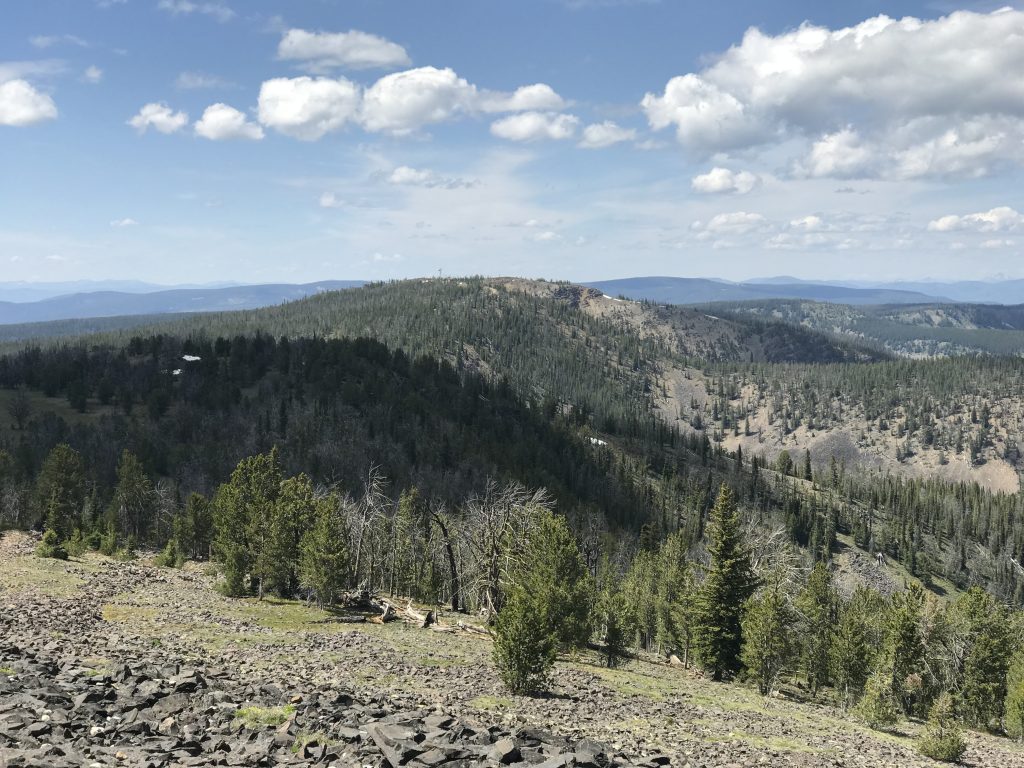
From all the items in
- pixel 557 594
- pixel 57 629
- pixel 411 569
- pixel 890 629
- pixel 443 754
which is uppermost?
pixel 443 754

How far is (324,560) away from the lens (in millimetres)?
54875

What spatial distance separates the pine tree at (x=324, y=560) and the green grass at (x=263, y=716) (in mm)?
33555

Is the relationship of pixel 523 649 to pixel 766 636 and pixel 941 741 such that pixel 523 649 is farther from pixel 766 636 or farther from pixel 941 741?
pixel 766 636

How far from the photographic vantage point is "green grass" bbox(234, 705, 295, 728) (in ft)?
66.9

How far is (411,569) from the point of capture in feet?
278

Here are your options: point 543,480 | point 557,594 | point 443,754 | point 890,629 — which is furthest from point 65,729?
point 543,480

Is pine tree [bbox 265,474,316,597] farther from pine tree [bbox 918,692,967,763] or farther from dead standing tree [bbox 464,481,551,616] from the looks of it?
pine tree [bbox 918,692,967,763]

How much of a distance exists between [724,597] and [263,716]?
41941mm

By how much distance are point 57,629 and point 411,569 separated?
5334 cm

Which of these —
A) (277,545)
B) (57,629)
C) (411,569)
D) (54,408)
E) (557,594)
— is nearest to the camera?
(57,629)

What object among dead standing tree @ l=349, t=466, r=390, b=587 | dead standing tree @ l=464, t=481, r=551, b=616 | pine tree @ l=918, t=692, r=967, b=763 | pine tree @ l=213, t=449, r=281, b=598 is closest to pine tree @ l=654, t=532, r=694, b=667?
dead standing tree @ l=464, t=481, r=551, b=616

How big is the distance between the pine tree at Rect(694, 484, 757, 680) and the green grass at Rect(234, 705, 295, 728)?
3953 cm

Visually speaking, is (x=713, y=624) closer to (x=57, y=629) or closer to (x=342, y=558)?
(x=342, y=558)

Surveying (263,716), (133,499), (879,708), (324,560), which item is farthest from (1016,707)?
(133,499)
